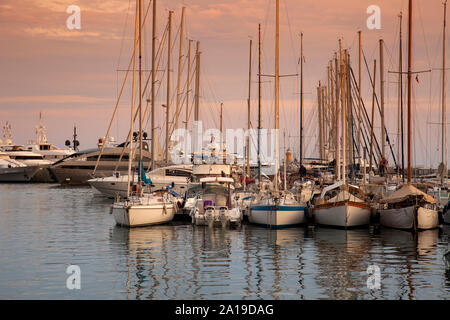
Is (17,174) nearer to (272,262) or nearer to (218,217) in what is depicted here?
(218,217)

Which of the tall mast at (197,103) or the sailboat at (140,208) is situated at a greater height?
the tall mast at (197,103)

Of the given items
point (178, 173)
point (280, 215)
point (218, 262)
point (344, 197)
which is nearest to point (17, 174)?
point (178, 173)

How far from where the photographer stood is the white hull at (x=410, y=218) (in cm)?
3189

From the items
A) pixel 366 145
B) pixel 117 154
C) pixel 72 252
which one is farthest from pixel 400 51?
pixel 117 154

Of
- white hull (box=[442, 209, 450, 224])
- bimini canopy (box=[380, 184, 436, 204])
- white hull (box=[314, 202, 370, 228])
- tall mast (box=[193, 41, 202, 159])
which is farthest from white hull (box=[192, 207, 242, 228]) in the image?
tall mast (box=[193, 41, 202, 159])

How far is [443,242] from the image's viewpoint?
28.5 meters

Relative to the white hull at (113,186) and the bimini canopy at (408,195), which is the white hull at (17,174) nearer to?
the white hull at (113,186)

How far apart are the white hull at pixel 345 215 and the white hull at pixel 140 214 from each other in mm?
9439

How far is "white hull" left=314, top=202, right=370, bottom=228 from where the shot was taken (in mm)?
32875

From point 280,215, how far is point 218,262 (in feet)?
35.1

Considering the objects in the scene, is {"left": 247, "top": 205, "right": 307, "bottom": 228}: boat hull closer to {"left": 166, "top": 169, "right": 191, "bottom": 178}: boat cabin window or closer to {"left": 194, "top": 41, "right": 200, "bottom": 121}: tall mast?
{"left": 194, "top": 41, "right": 200, "bottom": 121}: tall mast

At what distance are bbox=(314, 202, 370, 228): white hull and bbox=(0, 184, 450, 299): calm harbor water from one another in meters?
0.56

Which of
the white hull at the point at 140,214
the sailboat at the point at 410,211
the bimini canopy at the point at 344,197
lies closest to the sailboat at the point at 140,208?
the white hull at the point at 140,214

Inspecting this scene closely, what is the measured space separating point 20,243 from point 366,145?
39.2m
